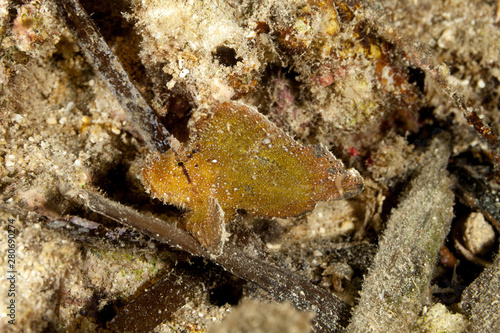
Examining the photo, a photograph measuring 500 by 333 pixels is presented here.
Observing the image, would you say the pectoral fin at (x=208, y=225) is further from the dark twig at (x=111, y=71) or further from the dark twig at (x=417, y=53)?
the dark twig at (x=417, y=53)

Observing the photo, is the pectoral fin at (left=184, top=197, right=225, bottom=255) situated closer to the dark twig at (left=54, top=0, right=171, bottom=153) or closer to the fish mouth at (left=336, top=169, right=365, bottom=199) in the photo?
the dark twig at (left=54, top=0, right=171, bottom=153)

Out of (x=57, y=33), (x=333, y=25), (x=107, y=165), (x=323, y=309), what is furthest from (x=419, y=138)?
(x=57, y=33)

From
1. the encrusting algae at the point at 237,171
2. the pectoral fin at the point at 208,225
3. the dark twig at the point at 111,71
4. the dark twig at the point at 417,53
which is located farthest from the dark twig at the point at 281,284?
the dark twig at the point at 417,53

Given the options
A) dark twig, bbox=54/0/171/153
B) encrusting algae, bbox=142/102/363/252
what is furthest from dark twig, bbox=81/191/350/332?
dark twig, bbox=54/0/171/153

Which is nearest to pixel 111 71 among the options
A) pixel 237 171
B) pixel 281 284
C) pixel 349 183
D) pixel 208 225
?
pixel 237 171

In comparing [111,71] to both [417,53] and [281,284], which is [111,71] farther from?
[417,53]

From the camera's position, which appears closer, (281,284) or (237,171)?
(237,171)

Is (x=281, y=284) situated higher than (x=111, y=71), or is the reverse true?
(x=111, y=71)
